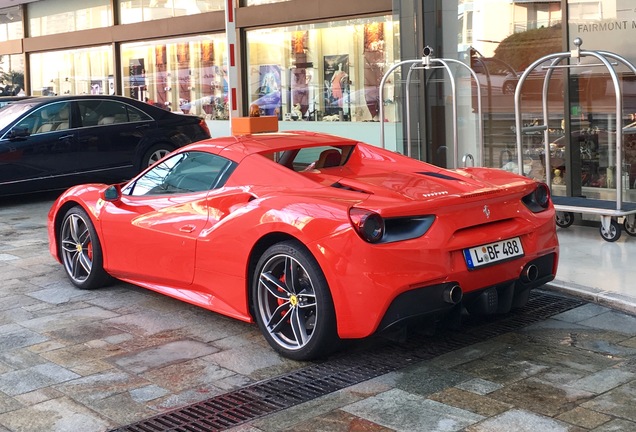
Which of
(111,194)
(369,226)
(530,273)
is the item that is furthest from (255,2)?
(369,226)

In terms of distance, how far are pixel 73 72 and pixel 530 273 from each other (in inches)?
679

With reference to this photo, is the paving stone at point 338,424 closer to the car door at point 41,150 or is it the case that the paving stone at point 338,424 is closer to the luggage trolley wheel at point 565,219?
the luggage trolley wheel at point 565,219

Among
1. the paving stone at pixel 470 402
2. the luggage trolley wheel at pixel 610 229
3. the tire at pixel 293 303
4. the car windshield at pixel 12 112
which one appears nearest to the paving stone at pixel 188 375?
the tire at pixel 293 303

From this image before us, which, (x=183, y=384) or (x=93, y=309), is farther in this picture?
(x=93, y=309)

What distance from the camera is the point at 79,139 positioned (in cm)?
1214

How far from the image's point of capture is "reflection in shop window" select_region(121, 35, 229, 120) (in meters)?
16.9

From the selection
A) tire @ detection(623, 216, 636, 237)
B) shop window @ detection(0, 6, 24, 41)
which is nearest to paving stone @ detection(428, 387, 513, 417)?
tire @ detection(623, 216, 636, 237)

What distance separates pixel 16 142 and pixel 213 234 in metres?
7.13

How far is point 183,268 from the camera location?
229 inches

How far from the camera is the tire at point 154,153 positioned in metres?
12.7

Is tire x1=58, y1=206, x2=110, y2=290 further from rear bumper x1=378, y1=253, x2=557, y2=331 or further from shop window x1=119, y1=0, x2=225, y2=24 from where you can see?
shop window x1=119, y1=0, x2=225, y2=24

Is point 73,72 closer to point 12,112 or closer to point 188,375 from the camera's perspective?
point 12,112

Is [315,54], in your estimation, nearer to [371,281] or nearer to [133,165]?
[133,165]

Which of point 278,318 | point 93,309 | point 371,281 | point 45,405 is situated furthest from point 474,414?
point 93,309
